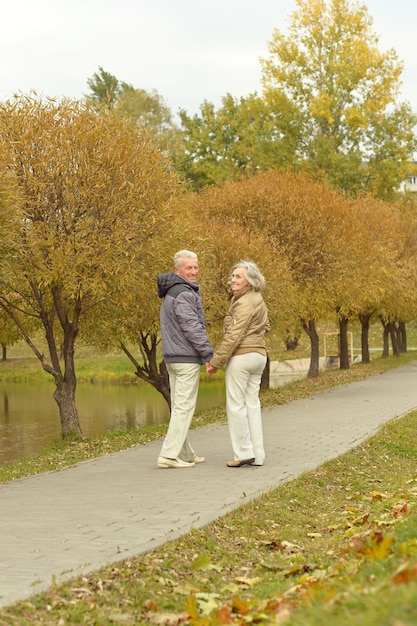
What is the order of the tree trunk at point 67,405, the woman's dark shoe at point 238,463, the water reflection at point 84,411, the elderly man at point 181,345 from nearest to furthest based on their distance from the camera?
the elderly man at point 181,345 → the woman's dark shoe at point 238,463 → the tree trunk at point 67,405 → the water reflection at point 84,411

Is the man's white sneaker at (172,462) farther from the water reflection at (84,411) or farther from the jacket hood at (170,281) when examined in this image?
the water reflection at (84,411)

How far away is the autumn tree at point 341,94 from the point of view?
154 feet

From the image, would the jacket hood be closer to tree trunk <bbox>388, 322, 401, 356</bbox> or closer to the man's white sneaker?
the man's white sneaker

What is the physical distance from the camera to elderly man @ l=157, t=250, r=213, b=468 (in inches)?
416

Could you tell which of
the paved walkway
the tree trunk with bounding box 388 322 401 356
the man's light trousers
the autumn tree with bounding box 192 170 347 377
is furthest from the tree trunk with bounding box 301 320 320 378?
the man's light trousers

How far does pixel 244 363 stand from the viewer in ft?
34.8

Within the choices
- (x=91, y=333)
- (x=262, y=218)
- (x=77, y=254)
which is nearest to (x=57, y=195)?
(x=77, y=254)

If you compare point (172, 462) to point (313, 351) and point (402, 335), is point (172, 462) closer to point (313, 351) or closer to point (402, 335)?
point (313, 351)

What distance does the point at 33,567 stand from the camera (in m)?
6.02

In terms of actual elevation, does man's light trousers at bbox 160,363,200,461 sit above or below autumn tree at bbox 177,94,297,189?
below

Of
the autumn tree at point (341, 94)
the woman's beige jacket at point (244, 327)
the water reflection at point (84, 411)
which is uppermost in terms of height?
the autumn tree at point (341, 94)

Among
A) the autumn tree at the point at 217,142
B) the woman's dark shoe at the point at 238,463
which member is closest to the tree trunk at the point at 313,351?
the autumn tree at the point at 217,142

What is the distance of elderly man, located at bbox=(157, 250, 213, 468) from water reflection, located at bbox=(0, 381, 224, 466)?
382 inches

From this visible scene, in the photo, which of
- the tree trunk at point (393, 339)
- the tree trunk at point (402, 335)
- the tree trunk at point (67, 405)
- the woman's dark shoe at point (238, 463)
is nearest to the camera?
the woman's dark shoe at point (238, 463)
